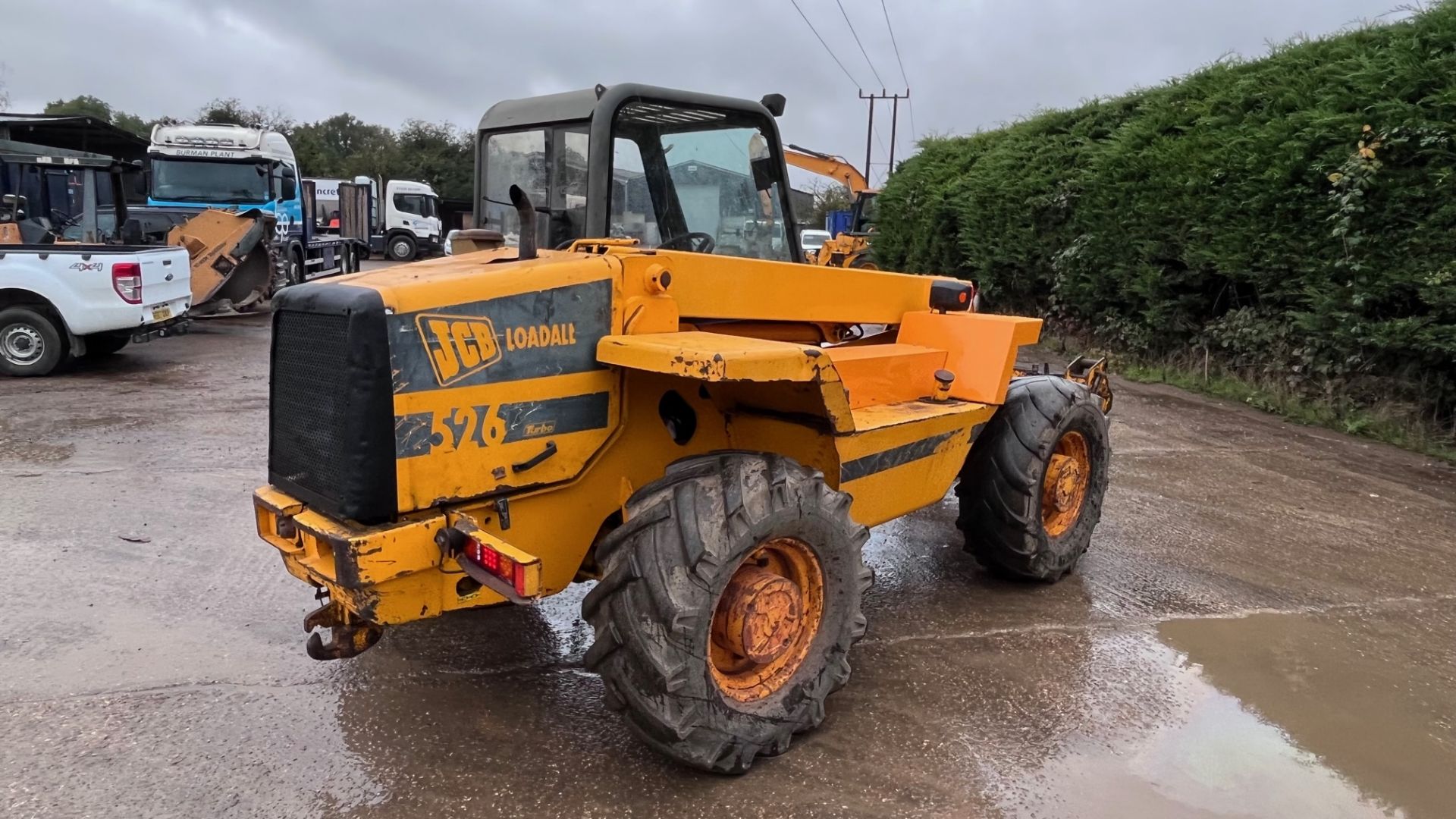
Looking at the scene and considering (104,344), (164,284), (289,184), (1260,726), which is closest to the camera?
(1260,726)

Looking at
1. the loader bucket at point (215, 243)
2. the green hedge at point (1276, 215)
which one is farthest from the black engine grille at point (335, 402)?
the loader bucket at point (215, 243)

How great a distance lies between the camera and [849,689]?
11.5 feet

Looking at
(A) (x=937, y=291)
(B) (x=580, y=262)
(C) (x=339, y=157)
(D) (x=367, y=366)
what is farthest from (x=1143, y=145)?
(C) (x=339, y=157)

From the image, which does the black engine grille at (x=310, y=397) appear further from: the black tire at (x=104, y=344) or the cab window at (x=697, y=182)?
the black tire at (x=104, y=344)

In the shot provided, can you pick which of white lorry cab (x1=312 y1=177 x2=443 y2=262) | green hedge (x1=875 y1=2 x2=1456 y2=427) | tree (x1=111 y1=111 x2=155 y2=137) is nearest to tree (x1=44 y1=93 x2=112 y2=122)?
tree (x1=111 y1=111 x2=155 y2=137)

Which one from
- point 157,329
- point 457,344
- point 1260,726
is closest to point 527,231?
point 457,344

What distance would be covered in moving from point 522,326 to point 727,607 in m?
1.04

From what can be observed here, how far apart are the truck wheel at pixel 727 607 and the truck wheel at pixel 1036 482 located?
1.35 meters

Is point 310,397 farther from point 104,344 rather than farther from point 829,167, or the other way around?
point 829,167

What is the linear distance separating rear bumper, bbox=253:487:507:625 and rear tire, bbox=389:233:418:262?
31492 mm

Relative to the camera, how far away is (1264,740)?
3312mm

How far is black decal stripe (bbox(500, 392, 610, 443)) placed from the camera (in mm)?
2879

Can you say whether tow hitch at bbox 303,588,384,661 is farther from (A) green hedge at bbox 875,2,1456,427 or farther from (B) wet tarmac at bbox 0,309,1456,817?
(A) green hedge at bbox 875,2,1456,427

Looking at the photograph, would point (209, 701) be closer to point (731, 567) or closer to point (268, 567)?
point (268, 567)
